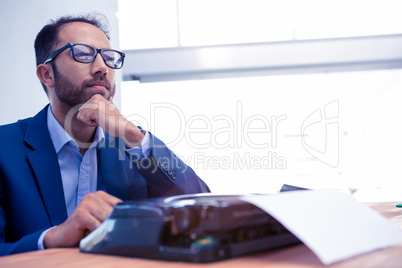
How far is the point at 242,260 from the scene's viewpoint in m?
0.46

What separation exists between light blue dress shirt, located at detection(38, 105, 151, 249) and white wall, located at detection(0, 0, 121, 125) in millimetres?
1533

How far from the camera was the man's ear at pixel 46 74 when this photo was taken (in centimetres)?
154

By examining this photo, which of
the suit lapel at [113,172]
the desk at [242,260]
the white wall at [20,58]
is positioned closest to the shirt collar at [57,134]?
the suit lapel at [113,172]

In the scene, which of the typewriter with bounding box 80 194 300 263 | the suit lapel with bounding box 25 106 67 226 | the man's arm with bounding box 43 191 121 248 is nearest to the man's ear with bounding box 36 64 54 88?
the suit lapel with bounding box 25 106 67 226

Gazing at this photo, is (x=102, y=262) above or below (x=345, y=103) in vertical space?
below

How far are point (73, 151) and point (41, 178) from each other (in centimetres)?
22

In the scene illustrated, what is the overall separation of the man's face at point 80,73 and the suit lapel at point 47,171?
219 mm

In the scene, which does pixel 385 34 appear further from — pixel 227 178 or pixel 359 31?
pixel 227 178

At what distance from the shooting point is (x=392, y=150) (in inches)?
120

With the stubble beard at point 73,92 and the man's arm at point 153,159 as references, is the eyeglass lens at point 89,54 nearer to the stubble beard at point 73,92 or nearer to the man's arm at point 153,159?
the stubble beard at point 73,92

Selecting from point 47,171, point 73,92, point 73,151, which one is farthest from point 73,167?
point 73,92

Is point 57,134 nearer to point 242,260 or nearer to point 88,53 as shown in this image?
point 88,53

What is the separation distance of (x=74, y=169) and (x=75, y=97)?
28cm

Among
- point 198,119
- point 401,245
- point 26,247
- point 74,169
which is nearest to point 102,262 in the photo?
point 26,247
